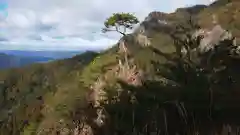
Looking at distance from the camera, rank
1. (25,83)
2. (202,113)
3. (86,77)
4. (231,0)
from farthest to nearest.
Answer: (25,83), (231,0), (86,77), (202,113)

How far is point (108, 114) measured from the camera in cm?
2375

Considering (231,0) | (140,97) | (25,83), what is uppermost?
(231,0)

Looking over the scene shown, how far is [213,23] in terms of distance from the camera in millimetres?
31547

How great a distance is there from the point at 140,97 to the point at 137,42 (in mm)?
8226

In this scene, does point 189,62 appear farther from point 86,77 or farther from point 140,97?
point 86,77

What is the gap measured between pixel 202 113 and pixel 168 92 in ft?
7.22

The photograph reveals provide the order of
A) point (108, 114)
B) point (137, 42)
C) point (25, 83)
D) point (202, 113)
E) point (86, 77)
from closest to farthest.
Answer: point (202, 113)
point (108, 114)
point (86, 77)
point (137, 42)
point (25, 83)

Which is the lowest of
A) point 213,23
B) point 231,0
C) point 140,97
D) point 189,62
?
point 140,97

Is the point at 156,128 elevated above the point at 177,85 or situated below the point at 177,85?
below

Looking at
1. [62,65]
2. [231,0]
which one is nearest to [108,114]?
[231,0]

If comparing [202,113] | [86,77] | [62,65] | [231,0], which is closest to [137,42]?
[86,77]

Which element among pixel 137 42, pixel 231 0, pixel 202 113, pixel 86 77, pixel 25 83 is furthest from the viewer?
pixel 25 83

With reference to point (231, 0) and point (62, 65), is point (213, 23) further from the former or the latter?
point (62, 65)

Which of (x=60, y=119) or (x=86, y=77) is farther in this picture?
(x=86, y=77)
